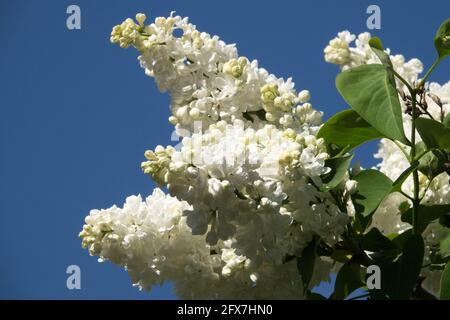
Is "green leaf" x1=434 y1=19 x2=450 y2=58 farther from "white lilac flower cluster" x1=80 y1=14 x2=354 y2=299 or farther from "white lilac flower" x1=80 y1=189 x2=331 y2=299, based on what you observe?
"white lilac flower" x1=80 y1=189 x2=331 y2=299

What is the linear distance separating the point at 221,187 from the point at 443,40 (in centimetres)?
68

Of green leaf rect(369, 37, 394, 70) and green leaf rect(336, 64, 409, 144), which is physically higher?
green leaf rect(369, 37, 394, 70)

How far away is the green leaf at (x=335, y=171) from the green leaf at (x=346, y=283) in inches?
9.5

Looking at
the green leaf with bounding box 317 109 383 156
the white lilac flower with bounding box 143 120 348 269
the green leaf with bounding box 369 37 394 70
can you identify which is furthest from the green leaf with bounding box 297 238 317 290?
the green leaf with bounding box 369 37 394 70

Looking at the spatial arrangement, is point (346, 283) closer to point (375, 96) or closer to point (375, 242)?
point (375, 242)

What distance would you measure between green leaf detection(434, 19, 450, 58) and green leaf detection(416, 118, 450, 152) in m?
0.19

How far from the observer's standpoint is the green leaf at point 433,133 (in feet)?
6.95

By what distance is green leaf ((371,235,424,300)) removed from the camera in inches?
79.8

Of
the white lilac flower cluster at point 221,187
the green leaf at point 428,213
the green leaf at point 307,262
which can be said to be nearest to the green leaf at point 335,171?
the white lilac flower cluster at point 221,187

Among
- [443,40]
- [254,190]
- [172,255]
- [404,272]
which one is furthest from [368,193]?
[172,255]

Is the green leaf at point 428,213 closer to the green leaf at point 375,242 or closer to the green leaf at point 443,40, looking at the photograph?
the green leaf at point 375,242

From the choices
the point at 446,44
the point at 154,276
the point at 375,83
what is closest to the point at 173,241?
the point at 154,276
